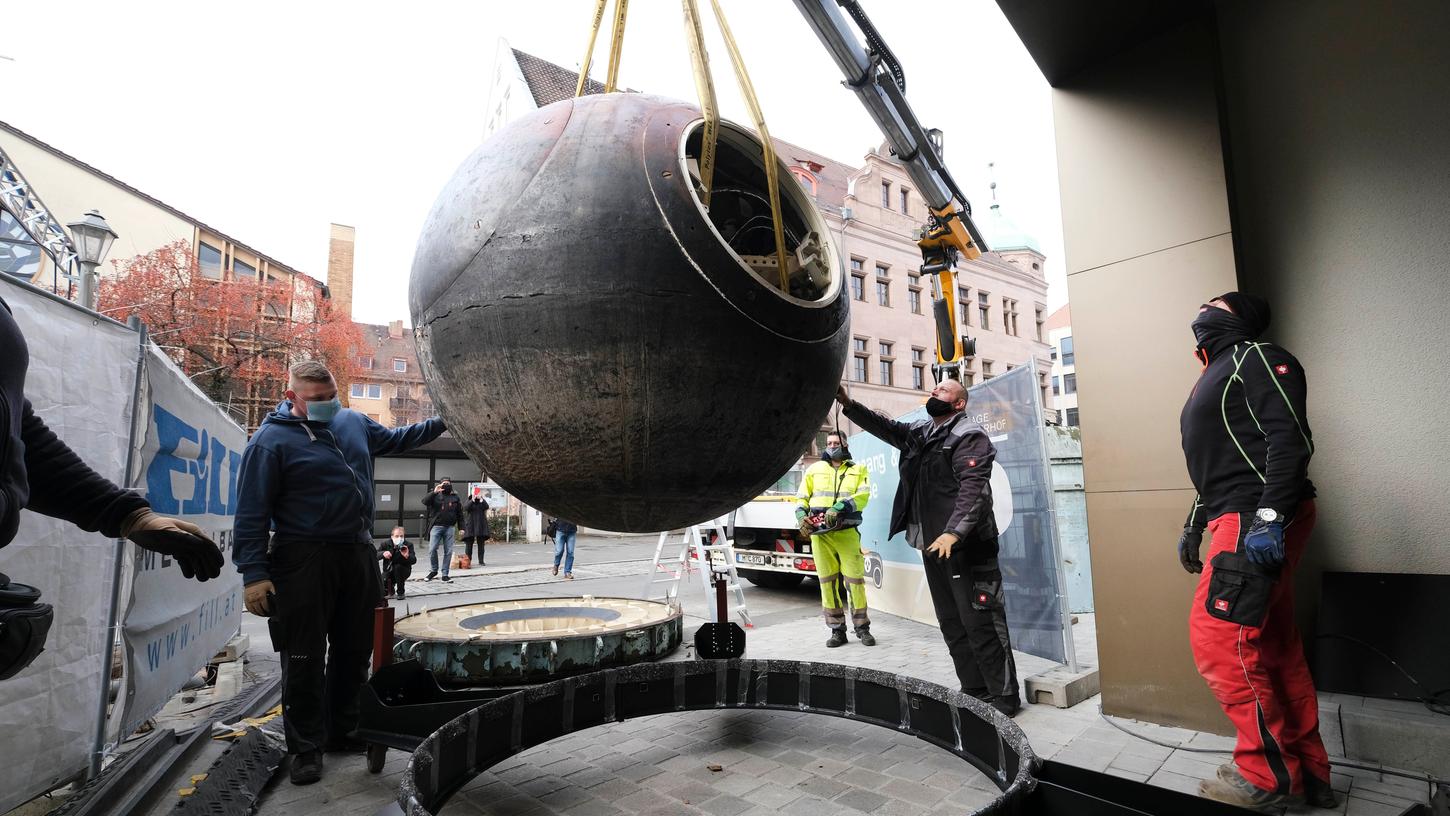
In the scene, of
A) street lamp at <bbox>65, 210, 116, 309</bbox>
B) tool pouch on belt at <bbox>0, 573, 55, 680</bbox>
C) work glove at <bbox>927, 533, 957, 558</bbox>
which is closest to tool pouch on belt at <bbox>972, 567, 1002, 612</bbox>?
work glove at <bbox>927, 533, 957, 558</bbox>

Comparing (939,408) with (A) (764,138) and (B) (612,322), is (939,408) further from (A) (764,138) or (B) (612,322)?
(B) (612,322)

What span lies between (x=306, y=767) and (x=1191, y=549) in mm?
4252

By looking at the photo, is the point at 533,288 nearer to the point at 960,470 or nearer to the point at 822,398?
the point at 822,398

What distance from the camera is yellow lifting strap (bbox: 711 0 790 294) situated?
194cm

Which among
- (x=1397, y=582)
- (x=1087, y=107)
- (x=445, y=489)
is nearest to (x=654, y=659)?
(x=1397, y=582)

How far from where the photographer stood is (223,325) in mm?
23516

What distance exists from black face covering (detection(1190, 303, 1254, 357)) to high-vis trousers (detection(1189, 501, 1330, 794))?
28.0 inches

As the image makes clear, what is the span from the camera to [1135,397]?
13.1 feet

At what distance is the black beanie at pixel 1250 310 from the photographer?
3.04m

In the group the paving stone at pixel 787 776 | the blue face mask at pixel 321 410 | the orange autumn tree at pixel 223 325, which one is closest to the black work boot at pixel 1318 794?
the paving stone at pixel 787 776

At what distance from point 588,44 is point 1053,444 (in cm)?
815

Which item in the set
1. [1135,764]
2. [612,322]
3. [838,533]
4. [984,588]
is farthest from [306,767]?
[838,533]

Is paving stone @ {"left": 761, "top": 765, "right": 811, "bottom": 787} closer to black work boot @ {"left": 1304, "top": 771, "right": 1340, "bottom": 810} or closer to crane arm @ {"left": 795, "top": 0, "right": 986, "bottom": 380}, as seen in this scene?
black work boot @ {"left": 1304, "top": 771, "right": 1340, "bottom": 810}

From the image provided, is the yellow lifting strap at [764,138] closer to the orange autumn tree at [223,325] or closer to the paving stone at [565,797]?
the paving stone at [565,797]
